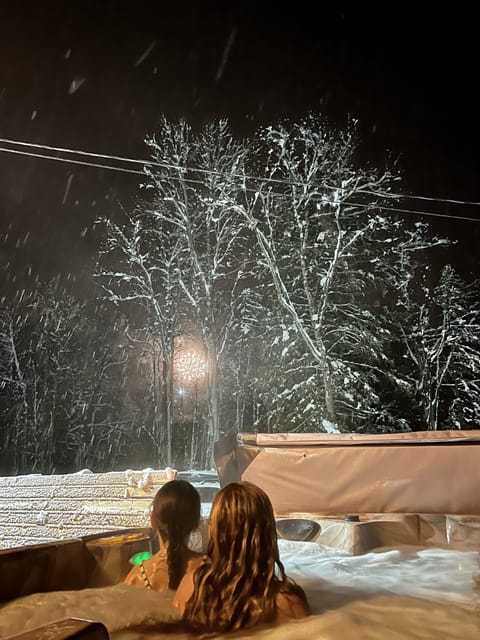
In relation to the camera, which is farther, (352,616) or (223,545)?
(352,616)

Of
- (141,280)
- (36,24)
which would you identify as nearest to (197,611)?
(36,24)

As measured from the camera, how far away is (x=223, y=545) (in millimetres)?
2197

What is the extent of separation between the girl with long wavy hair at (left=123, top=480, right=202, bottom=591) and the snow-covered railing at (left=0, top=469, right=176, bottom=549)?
6.75m

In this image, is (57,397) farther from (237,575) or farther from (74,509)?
(237,575)

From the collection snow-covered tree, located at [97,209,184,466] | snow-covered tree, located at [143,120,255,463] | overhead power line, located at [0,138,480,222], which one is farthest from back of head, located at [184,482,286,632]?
snow-covered tree, located at [97,209,184,466]

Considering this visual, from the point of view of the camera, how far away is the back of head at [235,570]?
2186mm

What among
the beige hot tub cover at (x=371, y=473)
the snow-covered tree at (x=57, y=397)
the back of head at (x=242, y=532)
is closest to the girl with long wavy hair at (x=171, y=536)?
the back of head at (x=242, y=532)

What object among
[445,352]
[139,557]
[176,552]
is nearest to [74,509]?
[139,557]

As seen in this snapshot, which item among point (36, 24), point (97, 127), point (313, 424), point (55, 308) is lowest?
point (313, 424)

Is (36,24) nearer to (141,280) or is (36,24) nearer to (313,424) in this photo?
(141,280)

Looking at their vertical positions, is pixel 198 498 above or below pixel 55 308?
below

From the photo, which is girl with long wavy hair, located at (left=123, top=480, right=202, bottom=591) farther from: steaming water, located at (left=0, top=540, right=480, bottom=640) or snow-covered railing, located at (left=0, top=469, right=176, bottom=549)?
snow-covered railing, located at (left=0, top=469, right=176, bottom=549)

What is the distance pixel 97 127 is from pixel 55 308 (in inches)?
267

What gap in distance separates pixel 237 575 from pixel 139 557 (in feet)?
3.67
